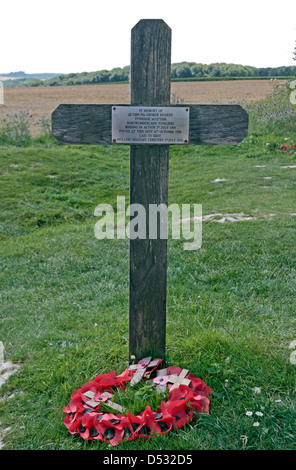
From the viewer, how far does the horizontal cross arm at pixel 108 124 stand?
2.75 m

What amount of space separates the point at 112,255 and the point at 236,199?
2836 mm

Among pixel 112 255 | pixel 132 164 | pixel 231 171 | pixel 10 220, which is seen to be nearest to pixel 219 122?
pixel 132 164

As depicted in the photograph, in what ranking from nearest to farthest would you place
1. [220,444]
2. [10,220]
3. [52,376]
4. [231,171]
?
[220,444], [52,376], [10,220], [231,171]

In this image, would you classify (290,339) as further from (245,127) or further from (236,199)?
(236,199)

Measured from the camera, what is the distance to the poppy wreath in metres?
2.40

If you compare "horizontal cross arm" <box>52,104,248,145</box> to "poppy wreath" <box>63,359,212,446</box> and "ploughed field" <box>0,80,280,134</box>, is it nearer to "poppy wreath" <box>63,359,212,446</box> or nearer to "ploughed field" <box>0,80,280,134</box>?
"poppy wreath" <box>63,359,212,446</box>

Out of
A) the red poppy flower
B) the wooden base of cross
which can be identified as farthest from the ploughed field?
the red poppy flower

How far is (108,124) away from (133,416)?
1695 mm

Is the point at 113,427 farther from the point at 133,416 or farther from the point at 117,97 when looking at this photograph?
the point at 117,97

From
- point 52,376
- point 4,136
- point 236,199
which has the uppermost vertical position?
point 4,136

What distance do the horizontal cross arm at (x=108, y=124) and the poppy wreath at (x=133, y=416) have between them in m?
1.50

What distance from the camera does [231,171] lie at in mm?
10016

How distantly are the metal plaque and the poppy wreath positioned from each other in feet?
4.83

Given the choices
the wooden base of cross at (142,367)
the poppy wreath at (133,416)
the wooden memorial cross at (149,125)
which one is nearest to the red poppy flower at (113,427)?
the poppy wreath at (133,416)
